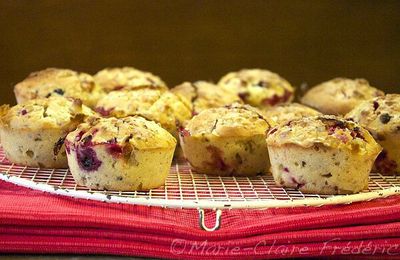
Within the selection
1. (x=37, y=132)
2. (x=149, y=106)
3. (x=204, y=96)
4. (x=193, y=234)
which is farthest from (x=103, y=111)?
(x=193, y=234)

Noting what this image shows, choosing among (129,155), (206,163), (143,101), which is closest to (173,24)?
(143,101)

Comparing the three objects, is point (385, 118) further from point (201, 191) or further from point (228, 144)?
point (201, 191)

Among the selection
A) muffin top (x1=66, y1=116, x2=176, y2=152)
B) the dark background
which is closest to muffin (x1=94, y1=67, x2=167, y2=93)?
the dark background

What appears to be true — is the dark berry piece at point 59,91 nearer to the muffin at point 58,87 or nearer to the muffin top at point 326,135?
the muffin at point 58,87

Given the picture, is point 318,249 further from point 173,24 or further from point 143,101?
point 173,24

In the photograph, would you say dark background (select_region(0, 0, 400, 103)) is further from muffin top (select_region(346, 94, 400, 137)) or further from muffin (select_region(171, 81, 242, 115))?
muffin top (select_region(346, 94, 400, 137))
